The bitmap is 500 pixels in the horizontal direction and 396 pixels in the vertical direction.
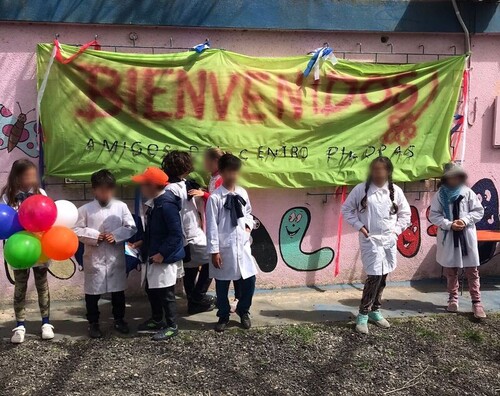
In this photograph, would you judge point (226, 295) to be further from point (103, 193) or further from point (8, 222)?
point (8, 222)

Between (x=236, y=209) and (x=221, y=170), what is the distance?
37 centimetres

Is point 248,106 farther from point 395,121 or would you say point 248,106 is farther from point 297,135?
point 395,121

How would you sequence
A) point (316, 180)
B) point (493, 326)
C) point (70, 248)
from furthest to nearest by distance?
point (316, 180)
point (493, 326)
point (70, 248)

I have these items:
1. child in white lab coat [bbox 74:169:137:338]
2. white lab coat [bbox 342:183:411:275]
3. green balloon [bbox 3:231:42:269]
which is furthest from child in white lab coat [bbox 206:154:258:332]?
green balloon [bbox 3:231:42:269]

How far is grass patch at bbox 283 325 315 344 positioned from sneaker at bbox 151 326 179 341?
0.94 m

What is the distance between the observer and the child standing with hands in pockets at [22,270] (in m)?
4.50

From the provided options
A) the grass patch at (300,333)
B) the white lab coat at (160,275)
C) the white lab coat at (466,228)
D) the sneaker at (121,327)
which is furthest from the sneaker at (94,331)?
the white lab coat at (466,228)

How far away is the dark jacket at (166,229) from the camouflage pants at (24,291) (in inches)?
37.0

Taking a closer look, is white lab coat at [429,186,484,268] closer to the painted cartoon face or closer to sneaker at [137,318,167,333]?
the painted cartoon face

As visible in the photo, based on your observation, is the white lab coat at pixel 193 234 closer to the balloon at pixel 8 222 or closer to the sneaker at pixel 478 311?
the balloon at pixel 8 222

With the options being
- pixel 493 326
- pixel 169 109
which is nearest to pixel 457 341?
pixel 493 326

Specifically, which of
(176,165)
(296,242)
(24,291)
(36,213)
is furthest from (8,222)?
(296,242)

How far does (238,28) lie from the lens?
5656 millimetres

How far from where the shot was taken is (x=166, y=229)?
455 cm
